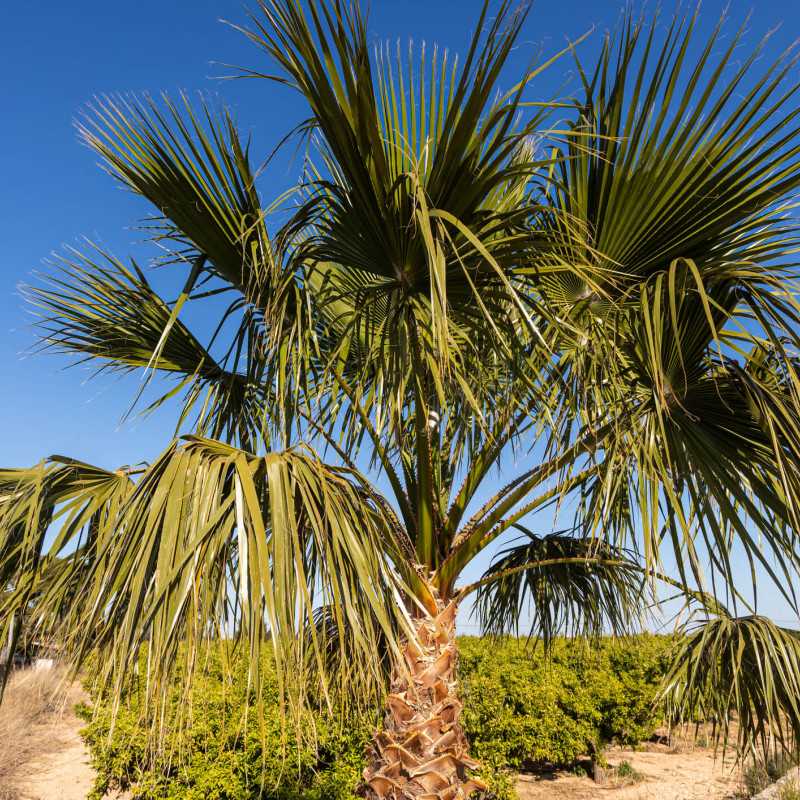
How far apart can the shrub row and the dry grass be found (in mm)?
825

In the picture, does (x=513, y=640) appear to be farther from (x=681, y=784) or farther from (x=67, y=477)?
(x=67, y=477)

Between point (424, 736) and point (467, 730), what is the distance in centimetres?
474

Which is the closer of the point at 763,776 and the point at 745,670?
the point at 745,670

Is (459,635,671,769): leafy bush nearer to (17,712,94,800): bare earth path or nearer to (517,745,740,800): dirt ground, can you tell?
(517,745,740,800): dirt ground

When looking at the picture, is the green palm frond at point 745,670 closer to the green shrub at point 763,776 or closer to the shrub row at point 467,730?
the shrub row at point 467,730

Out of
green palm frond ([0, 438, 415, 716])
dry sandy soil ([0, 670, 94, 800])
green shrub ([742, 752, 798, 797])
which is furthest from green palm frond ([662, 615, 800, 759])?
dry sandy soil ([0, 670, 94, 800])

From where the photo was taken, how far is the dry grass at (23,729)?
7.09 meters

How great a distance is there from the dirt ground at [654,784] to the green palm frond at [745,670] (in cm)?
400

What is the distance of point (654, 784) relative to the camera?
297 inches

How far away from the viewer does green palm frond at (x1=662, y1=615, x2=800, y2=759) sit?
10.1 ft

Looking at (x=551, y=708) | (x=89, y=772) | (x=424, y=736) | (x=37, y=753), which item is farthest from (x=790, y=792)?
(x=37, y=753)

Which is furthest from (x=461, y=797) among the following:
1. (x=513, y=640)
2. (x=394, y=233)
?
(x=513, y=640)

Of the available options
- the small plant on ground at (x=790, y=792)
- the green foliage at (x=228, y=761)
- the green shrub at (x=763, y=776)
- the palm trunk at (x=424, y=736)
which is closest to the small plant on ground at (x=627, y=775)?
the green shrub at (x=763, y=776)

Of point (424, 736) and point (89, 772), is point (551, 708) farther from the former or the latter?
point (89, 772)
